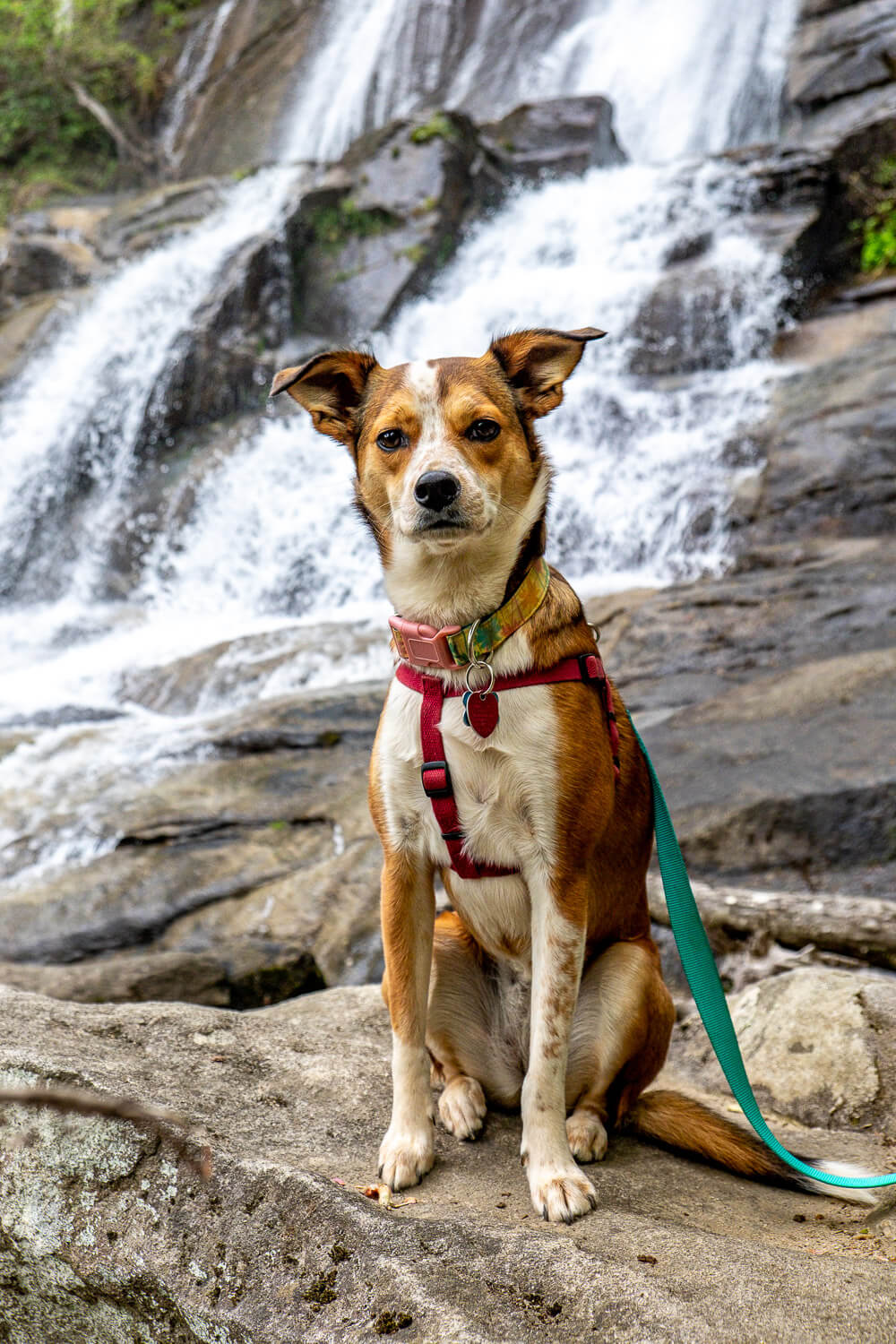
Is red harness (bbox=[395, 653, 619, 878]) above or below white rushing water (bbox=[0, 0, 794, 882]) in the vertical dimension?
above

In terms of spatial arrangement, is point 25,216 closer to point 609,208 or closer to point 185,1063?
point 609,208

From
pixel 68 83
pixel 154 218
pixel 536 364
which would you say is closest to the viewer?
pixel 536 364

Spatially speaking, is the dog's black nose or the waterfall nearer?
the dog's black nose

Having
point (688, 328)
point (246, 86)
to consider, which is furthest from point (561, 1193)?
point (246, 86)

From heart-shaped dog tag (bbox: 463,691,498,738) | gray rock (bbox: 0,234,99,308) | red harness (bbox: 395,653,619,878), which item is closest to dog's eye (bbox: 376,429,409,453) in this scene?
red harness (bbox: 395,653,619,878)

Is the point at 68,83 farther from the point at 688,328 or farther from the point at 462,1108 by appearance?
the point at 462,1108

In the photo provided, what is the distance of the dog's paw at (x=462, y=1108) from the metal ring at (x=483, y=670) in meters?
1.06

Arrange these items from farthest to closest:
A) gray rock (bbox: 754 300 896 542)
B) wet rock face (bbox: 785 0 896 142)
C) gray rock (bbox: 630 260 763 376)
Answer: wet rock face (bbox: 785 0 896 142)
gray rock (bbox: 630 260 763 376)
gray rock (bbox: 754 300 896 542)

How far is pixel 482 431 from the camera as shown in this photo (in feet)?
8.91

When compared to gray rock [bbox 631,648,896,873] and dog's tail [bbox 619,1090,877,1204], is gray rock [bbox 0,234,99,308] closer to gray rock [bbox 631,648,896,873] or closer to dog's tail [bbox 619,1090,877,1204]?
gray rock [bbox 631,648,896,873]

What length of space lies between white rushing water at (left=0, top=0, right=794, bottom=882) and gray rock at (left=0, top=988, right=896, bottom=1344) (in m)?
4.75

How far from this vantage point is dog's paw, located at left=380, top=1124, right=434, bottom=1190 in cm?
232

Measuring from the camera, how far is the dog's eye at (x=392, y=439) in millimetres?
2740

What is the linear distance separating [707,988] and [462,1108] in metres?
0.68
